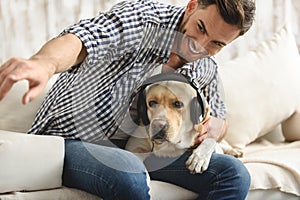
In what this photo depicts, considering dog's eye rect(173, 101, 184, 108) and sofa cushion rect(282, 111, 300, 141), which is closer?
dog's eye rect(173, 101, 184, 108)

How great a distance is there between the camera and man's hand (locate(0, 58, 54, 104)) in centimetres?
120

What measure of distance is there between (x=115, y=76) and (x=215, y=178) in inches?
16.3

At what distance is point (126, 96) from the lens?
1846 mm

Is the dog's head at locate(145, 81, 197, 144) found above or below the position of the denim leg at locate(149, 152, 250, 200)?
above

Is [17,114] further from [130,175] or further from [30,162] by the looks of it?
[130,175]

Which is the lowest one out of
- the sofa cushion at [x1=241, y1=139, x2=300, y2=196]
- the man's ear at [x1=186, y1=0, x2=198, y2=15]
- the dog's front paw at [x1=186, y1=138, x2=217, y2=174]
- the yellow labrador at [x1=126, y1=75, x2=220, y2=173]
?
the sofa cushion at [x1=241, y1=139, x2=300, y2=196]

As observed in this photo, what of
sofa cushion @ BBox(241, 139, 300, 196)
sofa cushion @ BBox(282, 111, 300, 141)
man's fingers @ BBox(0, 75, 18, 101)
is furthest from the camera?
sofa cushion @ BBox(282, 111, 300, 141)

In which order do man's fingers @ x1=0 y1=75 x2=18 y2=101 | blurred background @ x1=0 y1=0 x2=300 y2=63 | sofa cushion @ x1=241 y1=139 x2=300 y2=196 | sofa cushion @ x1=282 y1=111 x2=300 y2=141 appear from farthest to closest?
1. sofa cushion @ x1=282 y1=111 x2=300 y2=141
2. blurred background @ x1=0 y1=0 x2=300 y2=63
3. sofa cushion @ x1=241 y1=139 x2=300 y2=196
4. man's fingers @ x1=0 y1=75 x2=18 y2=101

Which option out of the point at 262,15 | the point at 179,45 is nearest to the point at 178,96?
the point at 179,45

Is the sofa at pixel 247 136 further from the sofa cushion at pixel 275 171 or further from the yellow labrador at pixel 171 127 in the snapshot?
the yellow labrador at pixel 171 127

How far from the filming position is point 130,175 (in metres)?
1.71

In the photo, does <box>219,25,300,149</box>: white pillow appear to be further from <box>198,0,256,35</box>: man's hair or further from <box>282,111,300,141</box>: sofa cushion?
<box>198,0,256,35</box>: man's hair

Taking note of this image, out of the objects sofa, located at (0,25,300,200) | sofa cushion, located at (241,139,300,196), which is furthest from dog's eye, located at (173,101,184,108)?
sofa cushion, located at (241,139,300,196)

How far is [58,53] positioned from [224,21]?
569 millimetres
